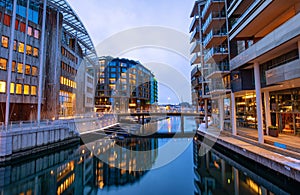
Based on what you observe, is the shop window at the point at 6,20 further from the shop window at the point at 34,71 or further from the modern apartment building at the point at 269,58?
the modern apartment building at the point at 269,58

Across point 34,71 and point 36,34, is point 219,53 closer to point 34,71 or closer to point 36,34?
point 34,71

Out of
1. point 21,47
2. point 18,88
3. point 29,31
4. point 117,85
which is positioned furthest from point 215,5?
point 117,85

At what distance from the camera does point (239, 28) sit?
14.6 m

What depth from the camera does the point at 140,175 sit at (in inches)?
469

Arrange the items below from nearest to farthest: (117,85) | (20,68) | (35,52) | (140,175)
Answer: (140,175) → (20,68) → (35,52) → (117,85)

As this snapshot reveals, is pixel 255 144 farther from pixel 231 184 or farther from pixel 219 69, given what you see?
pixel 219 69

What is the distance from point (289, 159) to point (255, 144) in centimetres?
408

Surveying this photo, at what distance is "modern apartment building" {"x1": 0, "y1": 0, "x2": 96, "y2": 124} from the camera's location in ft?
61.5

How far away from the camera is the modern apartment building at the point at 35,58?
18734 mm

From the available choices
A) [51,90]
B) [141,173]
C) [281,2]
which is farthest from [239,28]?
[51,90]

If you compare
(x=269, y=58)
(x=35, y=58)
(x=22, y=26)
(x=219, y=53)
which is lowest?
(x=269, y=58)

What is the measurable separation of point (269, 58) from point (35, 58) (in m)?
25.7

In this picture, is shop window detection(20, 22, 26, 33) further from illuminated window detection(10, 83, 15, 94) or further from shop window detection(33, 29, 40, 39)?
illuminated window detection(10, 83, 15, 94)

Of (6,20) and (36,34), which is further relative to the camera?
(36,34)
